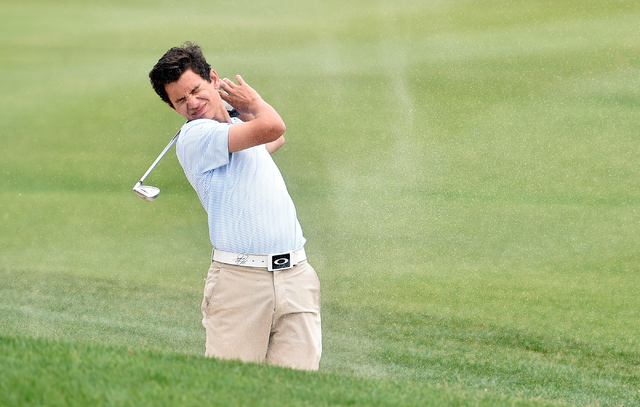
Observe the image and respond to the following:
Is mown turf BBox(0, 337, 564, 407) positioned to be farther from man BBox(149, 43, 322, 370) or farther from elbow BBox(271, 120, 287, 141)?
elbow BBox(271, 120, 287, 141)

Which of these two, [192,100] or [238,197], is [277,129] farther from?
[192,100]

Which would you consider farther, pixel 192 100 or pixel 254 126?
pixel 192 100

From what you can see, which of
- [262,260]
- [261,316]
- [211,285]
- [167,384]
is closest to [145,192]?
[211,285]

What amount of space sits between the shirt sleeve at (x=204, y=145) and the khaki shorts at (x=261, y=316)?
424 millimetres

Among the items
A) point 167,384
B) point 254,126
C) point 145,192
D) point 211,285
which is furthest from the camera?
point 145,192

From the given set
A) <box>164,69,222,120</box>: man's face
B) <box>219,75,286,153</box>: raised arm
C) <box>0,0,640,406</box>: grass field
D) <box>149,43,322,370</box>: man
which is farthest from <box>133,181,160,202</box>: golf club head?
<box>0,0,640,406</box>: grass field

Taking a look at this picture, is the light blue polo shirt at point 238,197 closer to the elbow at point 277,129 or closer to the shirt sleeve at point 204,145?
the shirt sleeve at point 204,145

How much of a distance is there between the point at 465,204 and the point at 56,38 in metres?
6.37

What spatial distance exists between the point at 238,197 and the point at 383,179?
5735 millimetres

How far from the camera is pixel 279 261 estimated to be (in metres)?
3.06

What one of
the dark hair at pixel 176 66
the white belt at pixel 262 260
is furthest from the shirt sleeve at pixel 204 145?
the white belt at pixel 262 260

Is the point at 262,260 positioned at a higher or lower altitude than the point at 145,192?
lower

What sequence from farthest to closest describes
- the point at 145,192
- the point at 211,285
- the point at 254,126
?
the point at 145,192 → the point at 211,285 → the point at 254,126

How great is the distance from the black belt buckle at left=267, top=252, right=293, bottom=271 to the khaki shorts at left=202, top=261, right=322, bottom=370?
0.02 m
